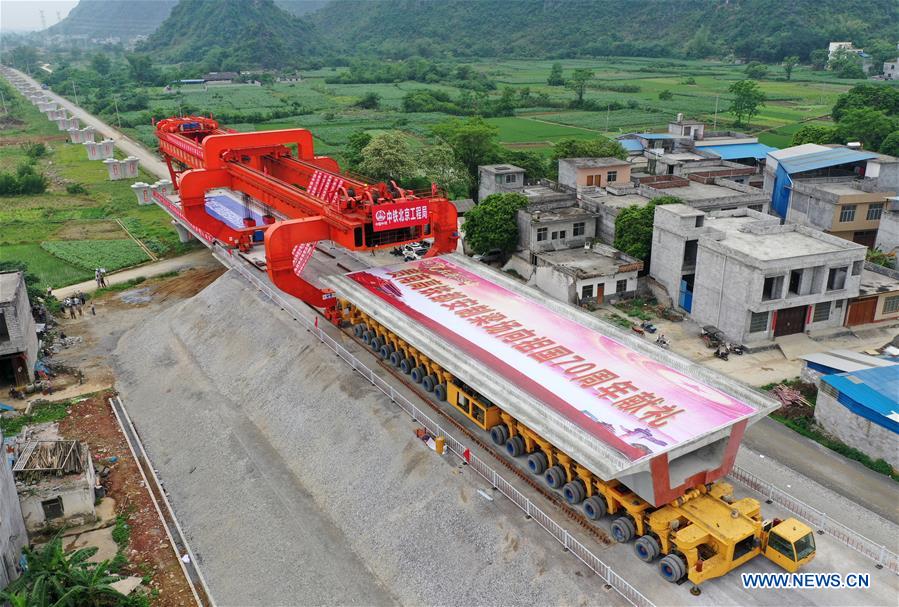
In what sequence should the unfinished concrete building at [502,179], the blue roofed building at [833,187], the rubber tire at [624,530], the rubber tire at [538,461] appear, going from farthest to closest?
the unfinished concrete building at [502,179]
the blue roofed building at [833,187]
the rubber tire at [538,461]
the rubber tire at [624,530]

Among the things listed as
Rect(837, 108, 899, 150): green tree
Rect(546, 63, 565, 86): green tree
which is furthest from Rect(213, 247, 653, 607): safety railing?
Rect(546, 63, 565, 86): green tree

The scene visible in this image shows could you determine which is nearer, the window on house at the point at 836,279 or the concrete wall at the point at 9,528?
the concrete wall at the point at 9,528

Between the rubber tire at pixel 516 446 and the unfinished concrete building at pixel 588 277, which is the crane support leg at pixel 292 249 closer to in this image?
the unfinished concrete building at pixel 588 277

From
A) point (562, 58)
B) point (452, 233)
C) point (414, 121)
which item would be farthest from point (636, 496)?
point (562, 58)

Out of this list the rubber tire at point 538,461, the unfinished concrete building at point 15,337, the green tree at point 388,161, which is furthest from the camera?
the green tree at point 388,161

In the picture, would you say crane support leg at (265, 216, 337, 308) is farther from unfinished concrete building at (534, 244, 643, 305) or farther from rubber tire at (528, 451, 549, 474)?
rubber tire at (528, 451, 549, 474)

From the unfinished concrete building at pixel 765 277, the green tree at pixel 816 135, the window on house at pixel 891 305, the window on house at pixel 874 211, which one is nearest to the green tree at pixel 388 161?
the unfinished concrete building at pixel 765 277

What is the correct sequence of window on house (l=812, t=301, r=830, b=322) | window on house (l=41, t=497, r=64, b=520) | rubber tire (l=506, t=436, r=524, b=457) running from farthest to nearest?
window on house (l=812, t=301, r=830, b=322)
window on house (l=41, t=497, r=64, b=520)
rubber tire (l=506, t=436, r=524, b=457)
